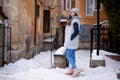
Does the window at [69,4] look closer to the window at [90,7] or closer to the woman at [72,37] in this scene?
the window at [90,7]

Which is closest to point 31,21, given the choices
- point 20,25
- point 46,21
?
point 20,25

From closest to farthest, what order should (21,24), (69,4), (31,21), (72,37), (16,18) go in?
1. (72,37)
2. (16,18)
3. (21,24)
4. (31,21)
5. (69,4)

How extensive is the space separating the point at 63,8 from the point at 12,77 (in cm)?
2170

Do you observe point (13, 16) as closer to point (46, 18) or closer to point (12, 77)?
point (12, 77)

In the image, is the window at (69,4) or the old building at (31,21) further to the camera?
the window at (69,4)

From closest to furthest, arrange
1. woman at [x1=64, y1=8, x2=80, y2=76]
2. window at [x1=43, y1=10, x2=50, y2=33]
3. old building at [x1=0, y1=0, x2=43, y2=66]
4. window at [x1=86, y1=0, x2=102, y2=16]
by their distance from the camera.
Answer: woman at [x1=64, y1=8, x2=80, y2=76] → old building at [x1=0, y1=0, x2=43, y2=66] → window at [x1=43, y1=10, x2=50, y2=33] → window at [x1=86, y1=0, x2=102, y2=16]

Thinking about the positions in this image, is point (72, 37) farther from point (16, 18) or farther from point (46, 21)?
point (46, 21)

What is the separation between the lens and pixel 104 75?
945cm

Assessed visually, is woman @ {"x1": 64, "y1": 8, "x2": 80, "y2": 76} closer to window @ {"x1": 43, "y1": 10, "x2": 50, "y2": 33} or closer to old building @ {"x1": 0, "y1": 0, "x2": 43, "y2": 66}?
old building @ {"x1": 0, "y1": 0, "x2": 43, "y2": 66}

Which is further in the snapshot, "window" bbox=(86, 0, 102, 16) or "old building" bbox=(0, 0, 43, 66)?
"window" bbox=(86, 0, 102, 16)

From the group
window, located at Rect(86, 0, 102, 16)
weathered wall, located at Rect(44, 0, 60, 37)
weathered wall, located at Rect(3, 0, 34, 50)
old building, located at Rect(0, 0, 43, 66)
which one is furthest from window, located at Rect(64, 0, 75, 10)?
weathered wall, located at Rect(3, 0, 34, 50)

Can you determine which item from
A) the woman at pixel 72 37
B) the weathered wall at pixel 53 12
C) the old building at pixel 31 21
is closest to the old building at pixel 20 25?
the old building at pixel 31 21

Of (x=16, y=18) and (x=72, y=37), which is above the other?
(x=16, y=18)

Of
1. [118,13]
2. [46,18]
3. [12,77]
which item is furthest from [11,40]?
[46,18]
